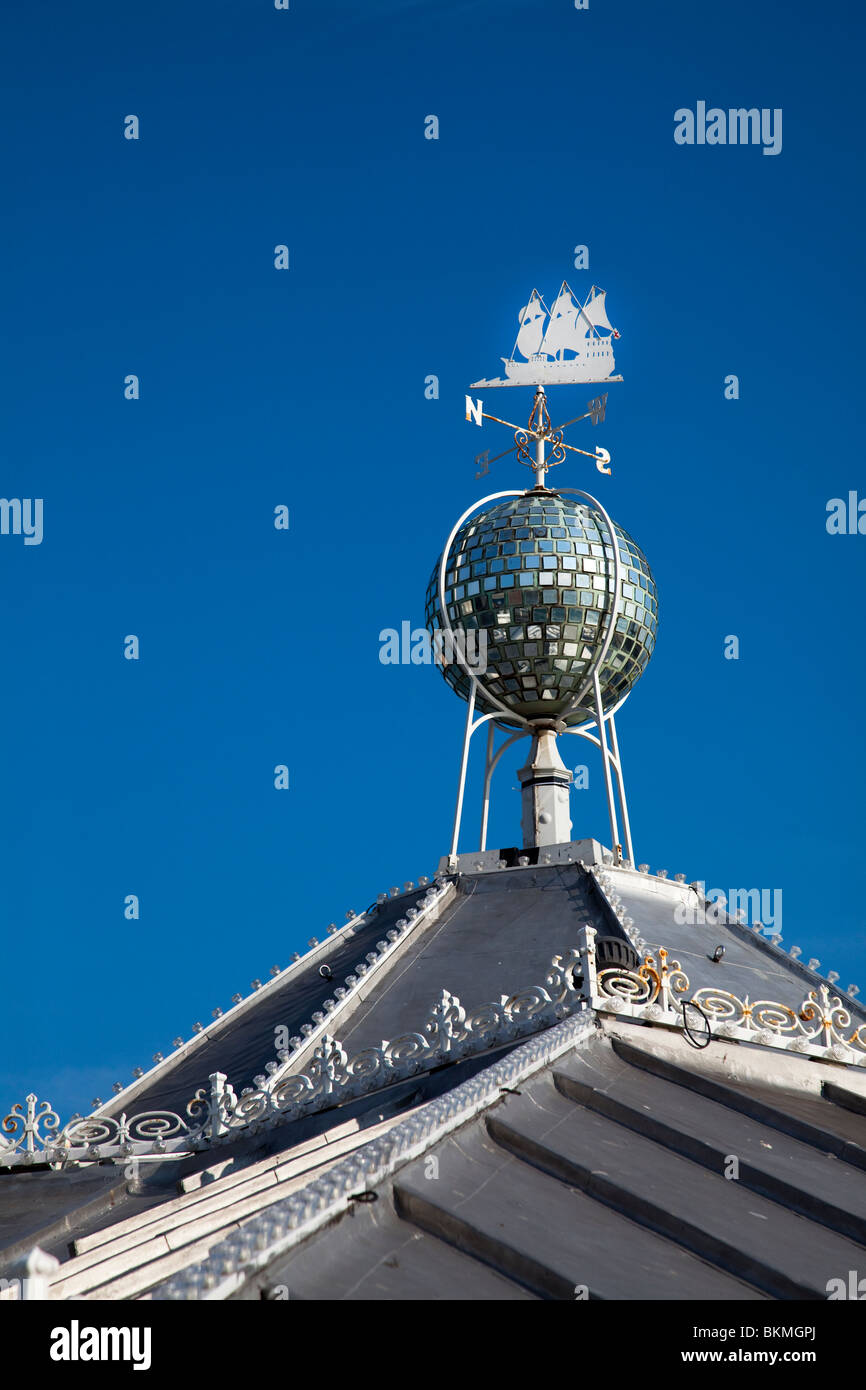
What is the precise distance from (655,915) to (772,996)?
3565 mm

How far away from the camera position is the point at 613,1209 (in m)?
12.2

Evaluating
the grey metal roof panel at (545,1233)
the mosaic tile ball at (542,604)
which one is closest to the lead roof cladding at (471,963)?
the mosaic tile ball at (542,604)

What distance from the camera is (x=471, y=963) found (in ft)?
90.9

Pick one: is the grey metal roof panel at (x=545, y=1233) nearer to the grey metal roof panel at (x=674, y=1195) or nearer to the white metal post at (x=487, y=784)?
the grey metal roof panel at (x=674, y=1195)

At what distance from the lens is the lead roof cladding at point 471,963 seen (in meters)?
26.5

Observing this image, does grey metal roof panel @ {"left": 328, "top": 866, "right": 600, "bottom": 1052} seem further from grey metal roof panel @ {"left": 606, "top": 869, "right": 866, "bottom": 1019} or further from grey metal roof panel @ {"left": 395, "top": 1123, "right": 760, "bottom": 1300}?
grey metal roof panel @ {"left": 395, "top": 1123, "right": 760, "bottom": 1300}

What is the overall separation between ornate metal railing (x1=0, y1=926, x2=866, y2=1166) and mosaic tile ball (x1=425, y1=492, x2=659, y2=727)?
9958mm

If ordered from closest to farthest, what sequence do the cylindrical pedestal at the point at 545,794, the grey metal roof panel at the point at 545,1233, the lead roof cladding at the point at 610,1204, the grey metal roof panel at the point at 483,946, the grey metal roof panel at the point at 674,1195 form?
the lead roof cladding at the point at 610,1204, the grey metal roof panel at the point at 545,1233, the grey metal roof panel at the point at 674,1195, the grey metal roof panel at the point at 483,946, the cylindrical pedestal at the point at 545,794

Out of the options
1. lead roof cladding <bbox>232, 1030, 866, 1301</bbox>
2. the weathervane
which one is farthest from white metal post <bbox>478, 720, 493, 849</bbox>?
lead roof cladding <bbox>232, 1030, 866, 1301</bbox>

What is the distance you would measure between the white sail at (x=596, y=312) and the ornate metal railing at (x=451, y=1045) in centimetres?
1670

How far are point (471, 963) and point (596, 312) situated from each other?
1707 centimetres

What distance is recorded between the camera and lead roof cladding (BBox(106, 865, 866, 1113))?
87.1 ft

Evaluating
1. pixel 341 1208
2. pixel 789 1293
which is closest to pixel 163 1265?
pixel 341 1208
